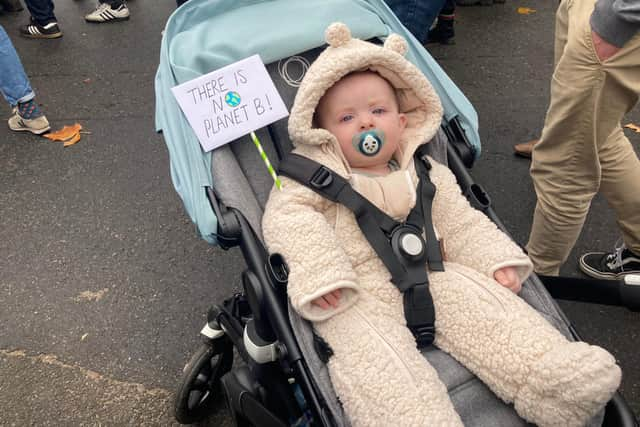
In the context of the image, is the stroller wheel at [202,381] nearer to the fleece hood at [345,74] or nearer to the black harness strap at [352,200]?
the black harness strap at [352,200]

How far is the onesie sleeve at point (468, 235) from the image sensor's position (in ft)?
4.86

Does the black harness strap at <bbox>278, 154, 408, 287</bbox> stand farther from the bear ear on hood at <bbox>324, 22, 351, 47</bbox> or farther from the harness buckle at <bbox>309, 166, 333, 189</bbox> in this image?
the bear ear on hood at <bbox>324, 22, 351, 47</bbox>

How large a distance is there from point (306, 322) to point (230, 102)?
2.42 ft

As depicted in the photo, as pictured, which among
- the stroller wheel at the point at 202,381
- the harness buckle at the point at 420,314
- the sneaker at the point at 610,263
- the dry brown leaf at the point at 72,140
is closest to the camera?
the harness buckle at the point at 420,314

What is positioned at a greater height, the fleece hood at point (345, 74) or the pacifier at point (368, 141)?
the fleece hood at point (345, 74)

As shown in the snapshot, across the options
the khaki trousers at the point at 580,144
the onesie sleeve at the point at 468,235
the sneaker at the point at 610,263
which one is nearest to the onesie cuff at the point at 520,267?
the onesie sleeve at the point at 468,235

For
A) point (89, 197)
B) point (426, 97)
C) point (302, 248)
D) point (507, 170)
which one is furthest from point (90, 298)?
point (507, 170)

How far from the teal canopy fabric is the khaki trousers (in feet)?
1.22

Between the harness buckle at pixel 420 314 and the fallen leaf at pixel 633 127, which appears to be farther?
the fallen leaf at pixel 633 127

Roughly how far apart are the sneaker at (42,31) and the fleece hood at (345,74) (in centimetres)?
390

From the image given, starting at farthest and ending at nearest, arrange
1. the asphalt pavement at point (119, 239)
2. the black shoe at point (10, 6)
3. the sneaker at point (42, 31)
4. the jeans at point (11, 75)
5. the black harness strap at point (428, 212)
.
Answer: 1. the black shoe at point (10, 6)
2. the sneaker at point (42, 31)
3. the jeans at point (11, 75)
4. the asphalt pavement at point (119, 239)
5. the black harness strap at point (428, 212)

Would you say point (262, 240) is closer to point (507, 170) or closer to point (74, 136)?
point (507, 170)

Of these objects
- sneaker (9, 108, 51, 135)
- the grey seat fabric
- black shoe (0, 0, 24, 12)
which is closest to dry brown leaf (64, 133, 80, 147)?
sneaker (9, 108, 51, 135)

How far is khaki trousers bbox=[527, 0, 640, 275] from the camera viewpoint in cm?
172
